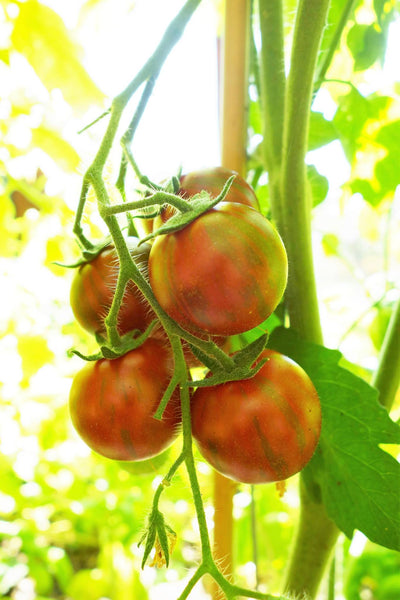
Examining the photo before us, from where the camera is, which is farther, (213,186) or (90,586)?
(90,586)

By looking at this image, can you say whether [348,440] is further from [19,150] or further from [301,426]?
[19,150]

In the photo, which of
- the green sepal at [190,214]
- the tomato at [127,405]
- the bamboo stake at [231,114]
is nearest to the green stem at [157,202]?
the green sepal at [190,214]

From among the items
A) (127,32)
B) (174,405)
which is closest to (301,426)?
(174,405)

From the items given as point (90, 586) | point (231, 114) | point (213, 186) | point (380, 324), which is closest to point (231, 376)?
point (213, 186)

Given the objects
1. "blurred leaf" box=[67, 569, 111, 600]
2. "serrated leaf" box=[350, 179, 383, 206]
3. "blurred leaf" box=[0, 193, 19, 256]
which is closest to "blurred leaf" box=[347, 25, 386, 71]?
"serrated leaf" box=[350, 179, 383, 206]

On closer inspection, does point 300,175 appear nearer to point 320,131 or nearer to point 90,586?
point 320,131

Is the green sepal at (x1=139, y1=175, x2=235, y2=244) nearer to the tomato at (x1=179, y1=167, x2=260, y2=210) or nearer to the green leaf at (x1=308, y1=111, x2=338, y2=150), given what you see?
the tomato at (x1=179, y1=167, x2=260, y2=210)

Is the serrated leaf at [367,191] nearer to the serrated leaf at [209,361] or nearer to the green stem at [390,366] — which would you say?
the green stem at [390,366]
